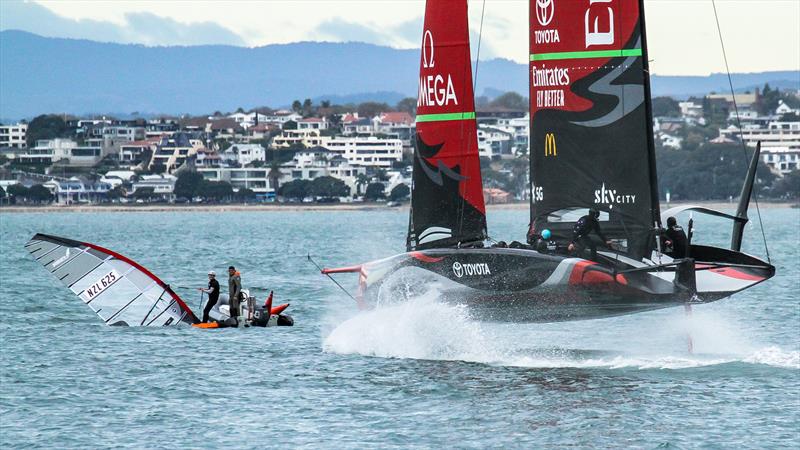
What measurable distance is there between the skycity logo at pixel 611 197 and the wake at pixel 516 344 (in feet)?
7.83

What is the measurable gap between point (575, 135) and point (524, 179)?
17278 centimetres

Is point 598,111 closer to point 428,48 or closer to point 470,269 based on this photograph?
point 470,269

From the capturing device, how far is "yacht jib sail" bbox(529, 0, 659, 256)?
2211 cm

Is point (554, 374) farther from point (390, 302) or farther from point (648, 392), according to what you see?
point (390, 302)

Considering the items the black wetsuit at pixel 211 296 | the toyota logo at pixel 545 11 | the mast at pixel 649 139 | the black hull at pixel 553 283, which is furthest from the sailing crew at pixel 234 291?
the mast at pixel 649 139

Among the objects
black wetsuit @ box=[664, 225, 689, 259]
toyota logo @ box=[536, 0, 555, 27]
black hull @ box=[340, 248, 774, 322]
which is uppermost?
toyota logo @ box=[536, 0, 555, 27]

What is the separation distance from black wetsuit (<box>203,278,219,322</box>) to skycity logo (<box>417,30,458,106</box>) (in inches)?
203

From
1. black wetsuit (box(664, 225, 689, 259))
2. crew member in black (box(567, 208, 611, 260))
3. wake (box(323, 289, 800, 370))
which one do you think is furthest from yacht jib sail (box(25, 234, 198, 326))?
black wetsuit (box(664, 225, 689, 259))

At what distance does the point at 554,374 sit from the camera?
21.3 meters

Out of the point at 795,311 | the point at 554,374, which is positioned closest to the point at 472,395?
the point at 554,374

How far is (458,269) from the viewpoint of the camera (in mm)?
22312

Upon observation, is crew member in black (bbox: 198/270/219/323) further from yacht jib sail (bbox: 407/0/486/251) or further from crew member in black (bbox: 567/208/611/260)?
crew member in black (bbox: 567/208/611/260)

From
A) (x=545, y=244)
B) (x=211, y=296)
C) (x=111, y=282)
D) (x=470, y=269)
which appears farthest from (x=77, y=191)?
(x=545, y=244)

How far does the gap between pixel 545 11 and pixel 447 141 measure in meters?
3.11
